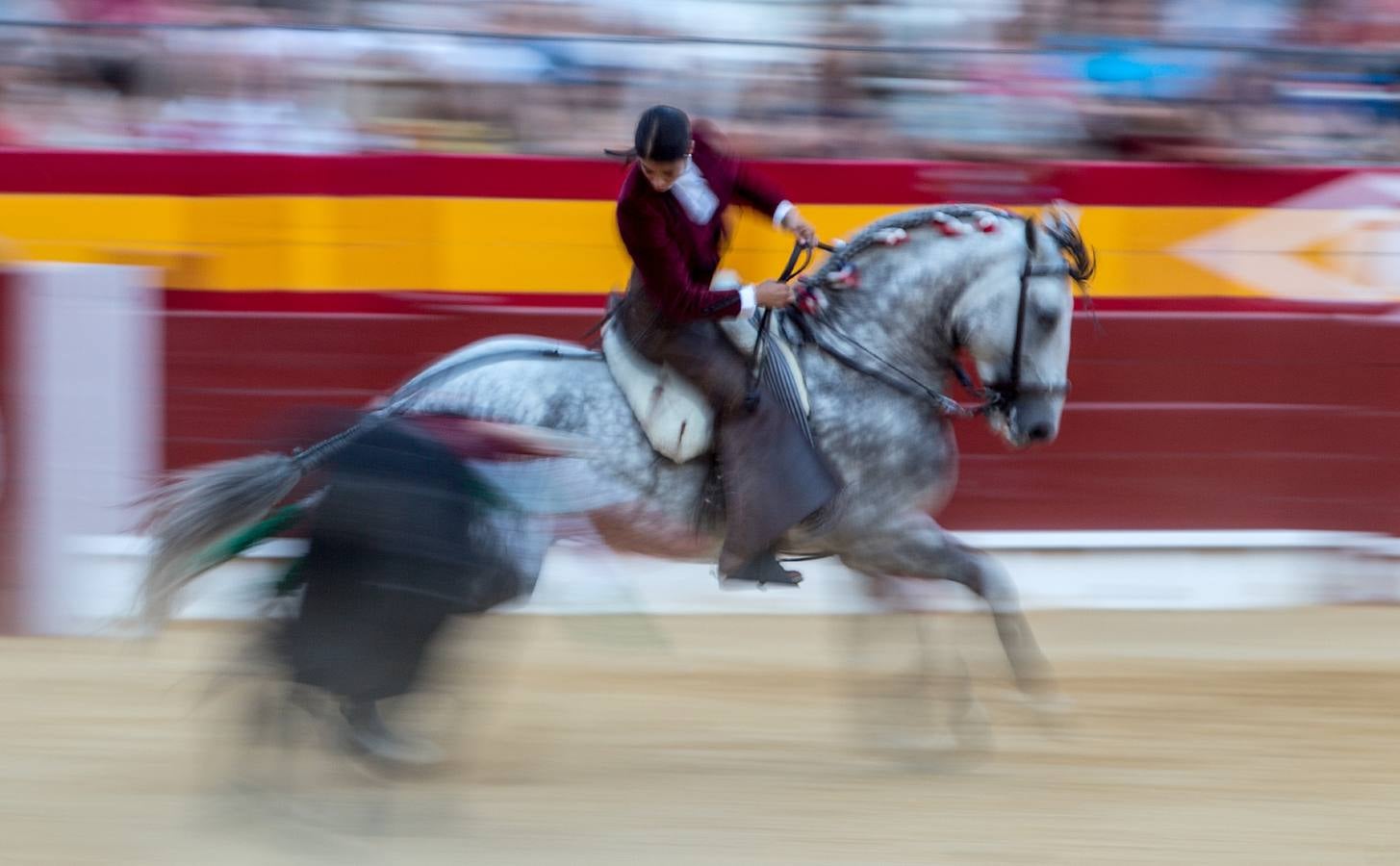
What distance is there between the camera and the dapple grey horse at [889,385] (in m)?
4.71

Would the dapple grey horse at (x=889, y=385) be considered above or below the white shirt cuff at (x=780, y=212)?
below

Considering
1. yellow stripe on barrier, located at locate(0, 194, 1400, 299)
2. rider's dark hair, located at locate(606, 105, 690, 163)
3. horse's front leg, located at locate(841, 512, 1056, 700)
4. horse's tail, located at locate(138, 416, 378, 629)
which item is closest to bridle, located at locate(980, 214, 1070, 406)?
horse's front leg, located at locate(841, 512, 1056, 700)

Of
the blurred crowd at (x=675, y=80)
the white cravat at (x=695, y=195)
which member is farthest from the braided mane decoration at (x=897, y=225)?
the blurred crowd at (x=675, y=80)

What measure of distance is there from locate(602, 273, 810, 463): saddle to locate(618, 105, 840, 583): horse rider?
29 millimetres

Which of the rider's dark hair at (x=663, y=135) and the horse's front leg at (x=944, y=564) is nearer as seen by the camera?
the rider's dark hair at (x=663, y=135)

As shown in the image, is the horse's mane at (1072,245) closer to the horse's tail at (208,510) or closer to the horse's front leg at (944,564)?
the horse's front leg at (944,564)

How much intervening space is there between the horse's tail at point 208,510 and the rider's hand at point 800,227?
1.23 m

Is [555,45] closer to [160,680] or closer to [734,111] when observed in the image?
[734,111]

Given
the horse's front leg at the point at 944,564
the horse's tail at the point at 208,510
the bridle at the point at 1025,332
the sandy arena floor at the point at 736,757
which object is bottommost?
the sandy arena floor at the point at 736,757

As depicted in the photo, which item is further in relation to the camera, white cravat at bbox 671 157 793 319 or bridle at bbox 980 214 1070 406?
bridle at bbox 980 214 1070 406

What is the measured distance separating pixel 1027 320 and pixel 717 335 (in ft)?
2.62

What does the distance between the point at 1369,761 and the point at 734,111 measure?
336 cm

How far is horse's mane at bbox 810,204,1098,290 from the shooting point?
16.0ft

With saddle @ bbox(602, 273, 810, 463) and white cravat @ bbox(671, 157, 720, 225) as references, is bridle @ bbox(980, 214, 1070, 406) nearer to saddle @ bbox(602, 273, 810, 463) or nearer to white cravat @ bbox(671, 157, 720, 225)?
saddle @ bbox(602, 273, 810, 463)
